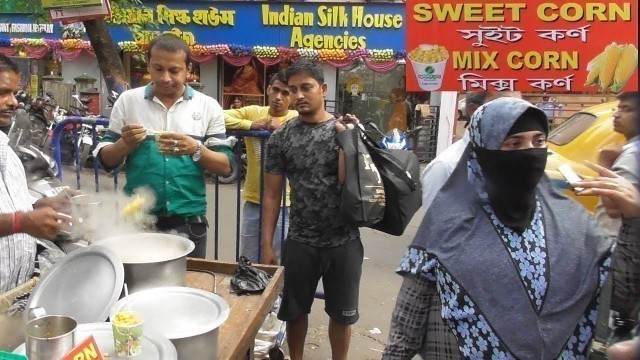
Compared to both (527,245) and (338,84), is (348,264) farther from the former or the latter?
(338,84)

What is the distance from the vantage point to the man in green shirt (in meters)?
2.99

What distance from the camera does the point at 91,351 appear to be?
1.39 metres

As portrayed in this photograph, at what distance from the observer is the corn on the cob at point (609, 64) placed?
301 centimetres

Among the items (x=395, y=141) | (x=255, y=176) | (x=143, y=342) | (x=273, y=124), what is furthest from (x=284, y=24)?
(x=143, y=342)

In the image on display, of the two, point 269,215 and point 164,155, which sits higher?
point 164,155

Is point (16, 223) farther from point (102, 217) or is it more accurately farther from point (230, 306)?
point (230, 306)

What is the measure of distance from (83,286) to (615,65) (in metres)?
3.02

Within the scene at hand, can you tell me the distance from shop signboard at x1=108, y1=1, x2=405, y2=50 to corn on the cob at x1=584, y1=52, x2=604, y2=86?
11213 millimetres

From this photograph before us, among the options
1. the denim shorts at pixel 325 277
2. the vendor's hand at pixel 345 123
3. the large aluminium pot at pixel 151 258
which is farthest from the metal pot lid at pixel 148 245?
the vendor's hand at pixel 345 123

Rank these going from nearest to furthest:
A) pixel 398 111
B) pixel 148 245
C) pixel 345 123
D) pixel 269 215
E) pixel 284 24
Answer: pixel 148 245 → pixel 345 123 → pixel 269 215 → pixel 284 24 → pixel 398 111

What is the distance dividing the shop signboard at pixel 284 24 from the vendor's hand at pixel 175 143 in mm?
11914

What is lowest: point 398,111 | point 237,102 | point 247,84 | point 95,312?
point 95,312

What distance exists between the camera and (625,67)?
3.01 metres

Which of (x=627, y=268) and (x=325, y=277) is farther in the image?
(x=325, y=277)
